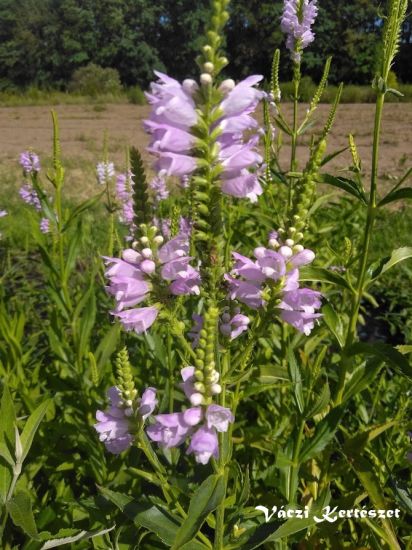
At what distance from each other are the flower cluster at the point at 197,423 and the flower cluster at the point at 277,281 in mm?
265

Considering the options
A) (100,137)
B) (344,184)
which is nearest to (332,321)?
(344,184)

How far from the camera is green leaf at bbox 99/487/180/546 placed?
130cm

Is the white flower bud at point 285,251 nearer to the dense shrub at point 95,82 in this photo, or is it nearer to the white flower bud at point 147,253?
the white flower bud at point 147,253

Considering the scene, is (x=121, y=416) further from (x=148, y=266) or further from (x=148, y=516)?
(x=148, y=266)

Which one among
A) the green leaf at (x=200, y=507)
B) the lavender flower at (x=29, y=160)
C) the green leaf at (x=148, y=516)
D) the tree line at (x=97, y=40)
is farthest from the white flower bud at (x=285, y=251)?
the tree line at (x=97, y=40)

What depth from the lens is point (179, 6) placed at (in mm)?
49875

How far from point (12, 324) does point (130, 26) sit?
184ft

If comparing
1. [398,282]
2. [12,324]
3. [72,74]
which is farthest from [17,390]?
[72,74]

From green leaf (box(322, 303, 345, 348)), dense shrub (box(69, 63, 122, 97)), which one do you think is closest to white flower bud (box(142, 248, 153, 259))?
green leaf (box(322, 303, 345, 348))

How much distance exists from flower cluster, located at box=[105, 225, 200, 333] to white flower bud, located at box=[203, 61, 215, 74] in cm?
37

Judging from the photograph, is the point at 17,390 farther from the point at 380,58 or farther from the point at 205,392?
the point at 380,58

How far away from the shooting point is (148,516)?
1333 millimetres

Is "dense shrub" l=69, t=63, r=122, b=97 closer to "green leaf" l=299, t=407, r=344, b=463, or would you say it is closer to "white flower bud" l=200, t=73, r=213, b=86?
"green leaf" l=299, t=407, r=344, b=463

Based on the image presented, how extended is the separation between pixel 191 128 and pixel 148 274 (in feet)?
1.18
